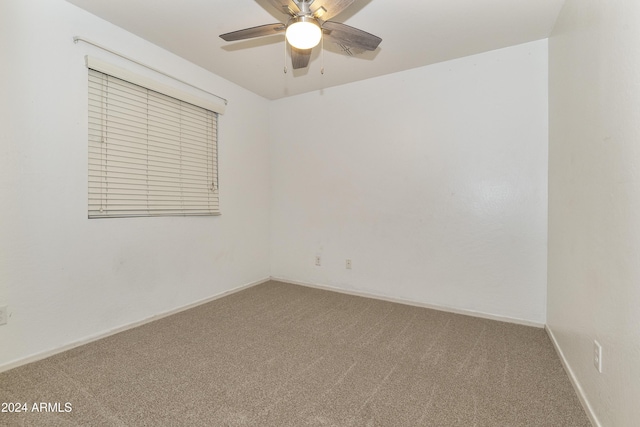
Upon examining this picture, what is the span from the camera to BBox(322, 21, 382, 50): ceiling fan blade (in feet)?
5.85

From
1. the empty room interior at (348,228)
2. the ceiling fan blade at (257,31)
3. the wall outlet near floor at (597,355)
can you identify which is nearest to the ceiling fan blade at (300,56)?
the empty room interior at (348,228)

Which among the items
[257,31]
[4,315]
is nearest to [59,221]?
[4,315]

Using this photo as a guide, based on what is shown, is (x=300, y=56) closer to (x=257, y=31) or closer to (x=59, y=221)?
(x=257, y=31)

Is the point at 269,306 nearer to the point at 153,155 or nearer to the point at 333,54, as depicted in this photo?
the point at 153,155

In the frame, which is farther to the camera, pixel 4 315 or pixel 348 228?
pixel 348 228

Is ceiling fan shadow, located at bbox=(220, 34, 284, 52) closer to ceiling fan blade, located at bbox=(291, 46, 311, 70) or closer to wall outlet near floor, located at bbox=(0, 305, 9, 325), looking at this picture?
ceiling fan blade, located at bbox=(291, 46, 311, 70)

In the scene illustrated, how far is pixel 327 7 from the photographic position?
1.62 meters

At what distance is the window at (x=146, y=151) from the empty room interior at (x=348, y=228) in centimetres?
5

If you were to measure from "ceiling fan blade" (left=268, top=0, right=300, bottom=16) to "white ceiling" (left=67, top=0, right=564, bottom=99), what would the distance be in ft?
0.24

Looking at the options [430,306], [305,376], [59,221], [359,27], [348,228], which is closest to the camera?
[305,376]

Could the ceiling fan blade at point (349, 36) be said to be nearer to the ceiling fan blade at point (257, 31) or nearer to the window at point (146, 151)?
the ceiling fan blade at point (257, 31)

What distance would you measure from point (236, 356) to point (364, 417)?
980mm

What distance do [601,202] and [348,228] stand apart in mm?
2338

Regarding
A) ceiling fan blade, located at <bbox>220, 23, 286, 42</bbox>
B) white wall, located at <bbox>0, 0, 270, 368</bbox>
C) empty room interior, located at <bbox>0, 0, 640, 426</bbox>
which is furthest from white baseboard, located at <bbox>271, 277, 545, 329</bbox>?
ceiling fan blade, located at <bbox>220, 23, 286, 42</bbox>
